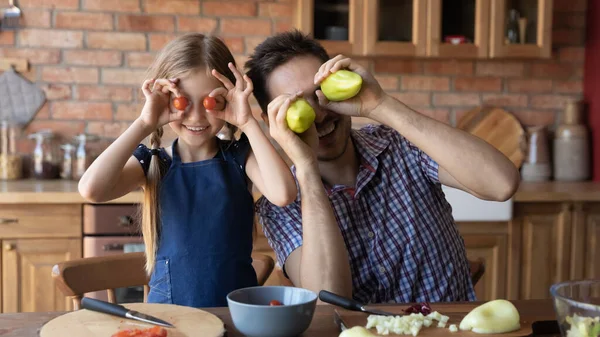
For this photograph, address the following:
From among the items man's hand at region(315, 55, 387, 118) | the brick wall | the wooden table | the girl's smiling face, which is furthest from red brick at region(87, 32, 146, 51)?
the wooden table

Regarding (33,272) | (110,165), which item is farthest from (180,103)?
(33,272)

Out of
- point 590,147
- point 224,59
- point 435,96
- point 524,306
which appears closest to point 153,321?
point 524,306

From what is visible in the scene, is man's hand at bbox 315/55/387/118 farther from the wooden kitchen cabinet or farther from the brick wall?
the brick wall

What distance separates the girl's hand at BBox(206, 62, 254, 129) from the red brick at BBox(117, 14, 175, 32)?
180 centimetres

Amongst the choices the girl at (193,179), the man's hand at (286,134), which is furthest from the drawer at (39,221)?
the man's hand at (286,134)

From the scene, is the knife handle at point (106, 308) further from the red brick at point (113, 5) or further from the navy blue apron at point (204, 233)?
the red brick at point (113, 5)

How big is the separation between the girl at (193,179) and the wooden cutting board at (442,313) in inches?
16.6

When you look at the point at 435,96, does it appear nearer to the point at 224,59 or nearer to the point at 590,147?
the point at 590,147

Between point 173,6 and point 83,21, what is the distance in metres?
0.42

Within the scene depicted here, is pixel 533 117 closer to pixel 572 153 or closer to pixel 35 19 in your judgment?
pixel 572 153

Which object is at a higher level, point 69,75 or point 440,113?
point 69,75

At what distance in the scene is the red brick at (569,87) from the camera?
3430 mm

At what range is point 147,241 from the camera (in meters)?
1.47

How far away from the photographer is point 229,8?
3.17 m
